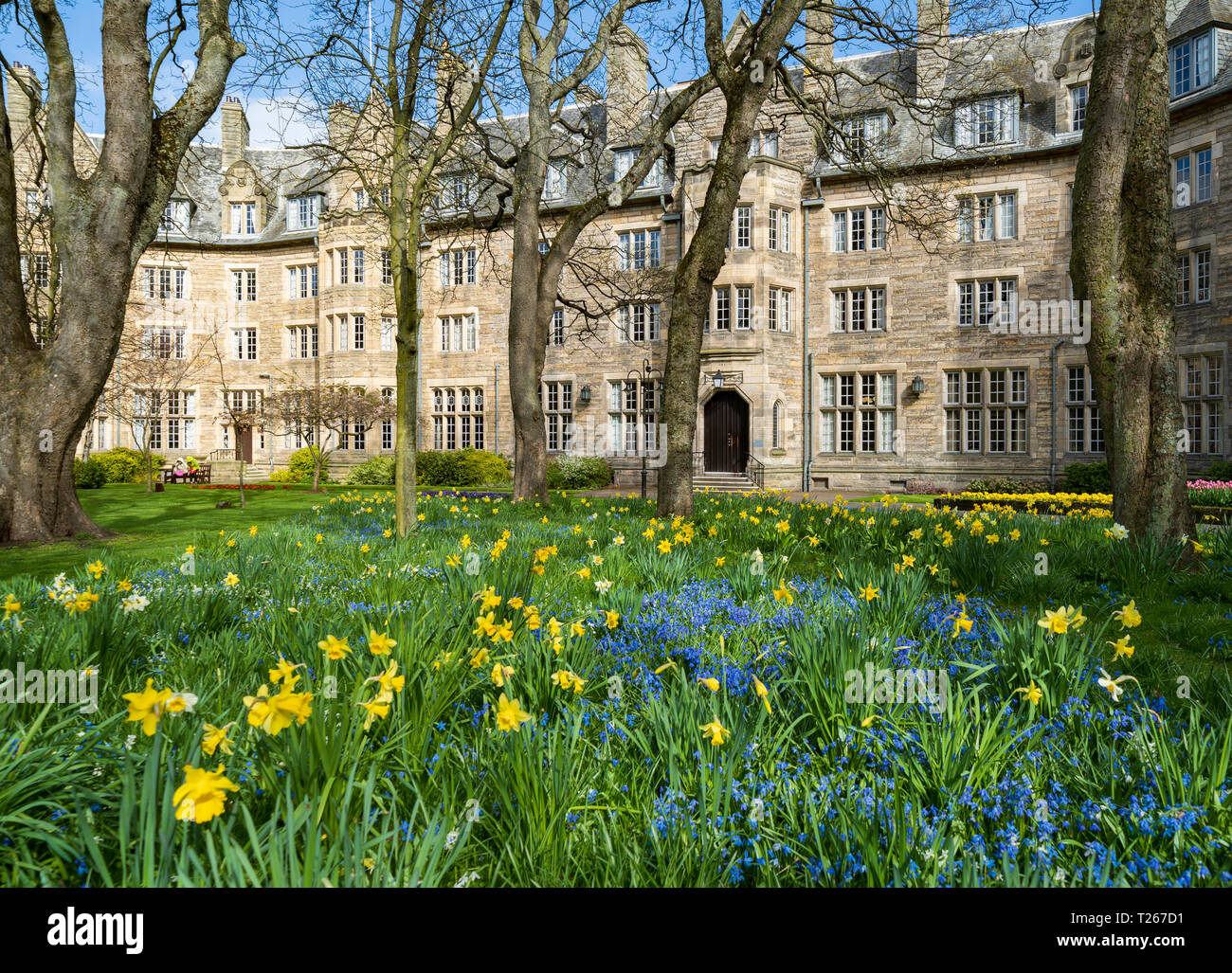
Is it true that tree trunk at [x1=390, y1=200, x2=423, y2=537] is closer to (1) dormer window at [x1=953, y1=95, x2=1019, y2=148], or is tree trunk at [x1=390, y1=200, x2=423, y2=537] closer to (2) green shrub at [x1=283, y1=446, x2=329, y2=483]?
(1) dormer window at [x1=953, y1=95, x2=1019, y2=148]

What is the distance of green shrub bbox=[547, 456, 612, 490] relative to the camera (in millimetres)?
27359

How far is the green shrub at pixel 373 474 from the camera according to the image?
30594mm

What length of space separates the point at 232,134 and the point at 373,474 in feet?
63.6

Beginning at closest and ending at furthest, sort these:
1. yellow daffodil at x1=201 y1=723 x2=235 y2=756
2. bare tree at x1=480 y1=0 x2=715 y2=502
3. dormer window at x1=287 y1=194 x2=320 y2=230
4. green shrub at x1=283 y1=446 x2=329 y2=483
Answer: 1. yellow daffodil at x1=201 y1=723 x2=235 y2=756
2. bare tree at x1=480 y1=0 x2=715 y2=502
3. green shrub at x1=283 y1=446 x2=329 y2=483
4. dormer window at x1=287 y1=194 x2=320 y2=230

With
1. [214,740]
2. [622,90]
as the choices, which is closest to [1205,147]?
[622,90]

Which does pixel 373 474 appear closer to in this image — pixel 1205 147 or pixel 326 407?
pixel 326 407

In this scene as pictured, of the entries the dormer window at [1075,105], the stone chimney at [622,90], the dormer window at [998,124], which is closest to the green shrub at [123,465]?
the stone chimney at [622,90]

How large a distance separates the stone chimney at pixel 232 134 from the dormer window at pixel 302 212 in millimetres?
3212

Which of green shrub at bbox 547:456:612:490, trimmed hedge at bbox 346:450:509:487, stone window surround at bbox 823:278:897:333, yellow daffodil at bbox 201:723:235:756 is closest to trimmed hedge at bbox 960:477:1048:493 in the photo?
stone window surround at bbox 823:278:897:333

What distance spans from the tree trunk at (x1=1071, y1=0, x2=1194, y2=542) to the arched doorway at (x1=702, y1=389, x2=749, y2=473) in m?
21.6

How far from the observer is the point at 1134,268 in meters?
6.84

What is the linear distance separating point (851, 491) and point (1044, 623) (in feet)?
80.4
